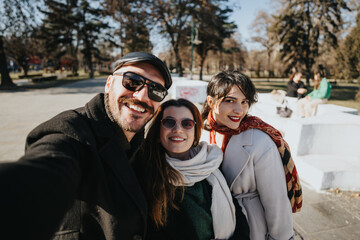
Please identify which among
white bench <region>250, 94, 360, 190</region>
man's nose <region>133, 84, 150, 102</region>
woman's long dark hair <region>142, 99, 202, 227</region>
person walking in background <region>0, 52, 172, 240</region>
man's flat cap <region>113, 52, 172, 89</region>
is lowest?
white bench <region>250, 94, 360, 190</region>

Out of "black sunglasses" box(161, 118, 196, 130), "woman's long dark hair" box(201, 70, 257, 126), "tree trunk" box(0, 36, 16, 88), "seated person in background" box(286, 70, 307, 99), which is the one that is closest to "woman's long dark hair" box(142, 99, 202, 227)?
"black sunglasses" box(161, 118, 196, 130)

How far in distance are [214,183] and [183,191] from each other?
0.26 m

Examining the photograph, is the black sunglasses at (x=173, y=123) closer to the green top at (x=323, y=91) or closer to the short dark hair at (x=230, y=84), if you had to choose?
the short dark hair at (x=230, y=84)

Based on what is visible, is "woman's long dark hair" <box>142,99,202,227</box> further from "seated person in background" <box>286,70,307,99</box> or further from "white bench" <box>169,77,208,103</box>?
"white bench" <box>169,77,208,103</box>

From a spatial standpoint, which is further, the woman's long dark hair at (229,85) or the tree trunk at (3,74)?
the tree trunk at (3,74)

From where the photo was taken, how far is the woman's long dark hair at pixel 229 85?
1779 millimetres

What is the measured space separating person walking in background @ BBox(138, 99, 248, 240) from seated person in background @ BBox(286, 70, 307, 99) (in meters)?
6.98

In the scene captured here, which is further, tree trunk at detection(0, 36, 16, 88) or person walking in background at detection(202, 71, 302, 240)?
tree trunk at detection(0, 36, 16, 88)

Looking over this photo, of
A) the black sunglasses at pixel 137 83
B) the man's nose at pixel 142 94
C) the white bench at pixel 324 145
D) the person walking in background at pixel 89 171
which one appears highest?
the black sunglasses at pixel 137 83

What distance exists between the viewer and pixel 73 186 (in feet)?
2.80

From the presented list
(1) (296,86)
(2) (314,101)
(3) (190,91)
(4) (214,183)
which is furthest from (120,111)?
(3) (190,91)

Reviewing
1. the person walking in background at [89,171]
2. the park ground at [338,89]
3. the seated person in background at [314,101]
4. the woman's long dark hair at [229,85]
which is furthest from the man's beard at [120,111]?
the park ground at [338,89]

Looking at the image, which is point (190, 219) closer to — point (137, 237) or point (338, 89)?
point (137, 237)

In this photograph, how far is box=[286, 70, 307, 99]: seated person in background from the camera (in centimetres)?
714
